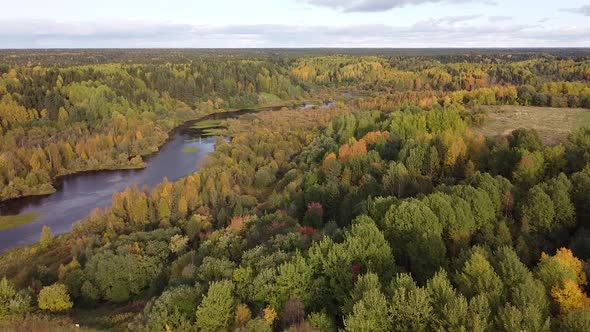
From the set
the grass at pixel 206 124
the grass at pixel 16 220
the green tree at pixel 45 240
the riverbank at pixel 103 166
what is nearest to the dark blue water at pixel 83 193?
the grass at pixel 16 220

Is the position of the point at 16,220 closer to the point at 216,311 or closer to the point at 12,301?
the point at 12,301

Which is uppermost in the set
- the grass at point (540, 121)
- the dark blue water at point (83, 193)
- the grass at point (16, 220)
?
the grass at point (540, 121)

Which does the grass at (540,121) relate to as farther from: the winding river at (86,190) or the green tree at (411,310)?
the winding river at (86,190)

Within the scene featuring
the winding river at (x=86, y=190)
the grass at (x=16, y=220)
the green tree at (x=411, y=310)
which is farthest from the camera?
the grass at (x=16, y=220)

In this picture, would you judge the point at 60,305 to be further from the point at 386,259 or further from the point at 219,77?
the point at 219,77

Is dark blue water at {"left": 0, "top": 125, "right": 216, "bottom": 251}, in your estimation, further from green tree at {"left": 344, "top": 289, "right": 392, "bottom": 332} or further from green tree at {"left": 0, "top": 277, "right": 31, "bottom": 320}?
green tree at {"left": 344, "top": 289, "right": 392, "bottom": 332}

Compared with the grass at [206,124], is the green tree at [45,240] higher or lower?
lower

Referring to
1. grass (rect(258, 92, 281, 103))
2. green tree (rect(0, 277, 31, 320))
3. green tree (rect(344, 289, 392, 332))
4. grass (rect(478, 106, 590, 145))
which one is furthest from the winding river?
grass (rect(258, 92, 281, 103))

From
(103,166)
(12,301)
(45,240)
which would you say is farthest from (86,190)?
(12,301)
